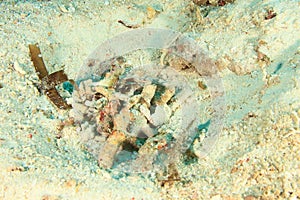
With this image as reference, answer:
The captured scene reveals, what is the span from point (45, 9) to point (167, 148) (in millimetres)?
2710

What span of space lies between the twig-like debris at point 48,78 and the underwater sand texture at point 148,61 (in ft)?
0.25

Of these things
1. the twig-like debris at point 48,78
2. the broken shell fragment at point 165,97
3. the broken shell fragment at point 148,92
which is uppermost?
the twig-like debris at point 48,78

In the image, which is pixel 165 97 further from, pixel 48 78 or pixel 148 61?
pixel 48 78

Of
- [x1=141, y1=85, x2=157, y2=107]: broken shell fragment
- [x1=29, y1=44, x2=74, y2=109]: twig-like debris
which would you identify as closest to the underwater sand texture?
[x1=29, y1=44, x2=74, y2=109]: twig-like debris

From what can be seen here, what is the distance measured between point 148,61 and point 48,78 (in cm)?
124

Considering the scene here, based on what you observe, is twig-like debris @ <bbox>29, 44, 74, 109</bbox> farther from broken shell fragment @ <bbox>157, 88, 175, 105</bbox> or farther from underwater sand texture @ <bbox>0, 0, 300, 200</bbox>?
broken shell fragment @ <bbox>157, 88, 175, 105</bbox>

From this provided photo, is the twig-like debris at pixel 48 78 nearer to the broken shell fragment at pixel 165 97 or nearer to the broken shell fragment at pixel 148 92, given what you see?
the broken shell fragment at pixel 148 92

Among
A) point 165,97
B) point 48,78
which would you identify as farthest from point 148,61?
point 48,78

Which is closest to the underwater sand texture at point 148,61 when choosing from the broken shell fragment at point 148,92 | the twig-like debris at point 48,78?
the twig-like debris at point 48,78

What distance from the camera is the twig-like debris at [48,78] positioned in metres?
3.82

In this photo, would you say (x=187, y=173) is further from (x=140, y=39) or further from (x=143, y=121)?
(x=140, y=39)

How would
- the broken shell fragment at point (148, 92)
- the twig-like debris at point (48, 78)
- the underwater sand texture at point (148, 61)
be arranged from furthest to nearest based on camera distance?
the twig-like debris at point (48, 78), the broken shell fragment at point (148, 92), the underwater sand texture at point (148, 61)

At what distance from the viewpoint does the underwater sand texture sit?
115 inches

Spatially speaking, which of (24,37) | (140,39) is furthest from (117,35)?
(24,37)
